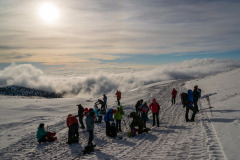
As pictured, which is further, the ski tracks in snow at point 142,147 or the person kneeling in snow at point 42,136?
the person kneeling in snow at point 42,136

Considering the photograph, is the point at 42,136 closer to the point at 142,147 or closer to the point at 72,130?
the point at 72,130

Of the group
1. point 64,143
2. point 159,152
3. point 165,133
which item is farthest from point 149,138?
point 64,143

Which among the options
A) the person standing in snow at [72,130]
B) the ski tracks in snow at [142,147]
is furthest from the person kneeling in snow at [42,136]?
the person standing in snow at [72,130]

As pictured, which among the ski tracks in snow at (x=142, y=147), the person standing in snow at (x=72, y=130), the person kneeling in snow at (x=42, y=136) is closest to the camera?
the ski tracks in snow at (x=142, y=147)

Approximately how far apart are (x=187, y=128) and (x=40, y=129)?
27.9ft

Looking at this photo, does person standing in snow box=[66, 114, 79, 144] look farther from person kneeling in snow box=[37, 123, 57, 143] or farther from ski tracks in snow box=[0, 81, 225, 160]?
person kneeling in snow box=[37, 123, 57, 143]

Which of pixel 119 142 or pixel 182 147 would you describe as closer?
pixel 182 147

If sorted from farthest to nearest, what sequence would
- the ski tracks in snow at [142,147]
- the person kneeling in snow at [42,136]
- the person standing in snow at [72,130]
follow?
1. the person kneeling in snow at [42,136]
2. the person standing in snow at [72,130]
3. the ski tracks in snow at [142,147]

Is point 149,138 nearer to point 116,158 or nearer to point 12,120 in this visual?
point 116,158

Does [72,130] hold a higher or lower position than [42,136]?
higher

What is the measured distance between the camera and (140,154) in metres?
6.55

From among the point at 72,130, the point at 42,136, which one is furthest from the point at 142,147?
the point at 42,136

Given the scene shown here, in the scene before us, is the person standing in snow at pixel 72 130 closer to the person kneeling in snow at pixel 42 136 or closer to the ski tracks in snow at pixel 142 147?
the ski tracks in snow at pixel 142 147

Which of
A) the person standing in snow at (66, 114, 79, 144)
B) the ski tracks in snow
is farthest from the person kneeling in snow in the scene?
the person standing in snow at (66, 114, 79, 144)
